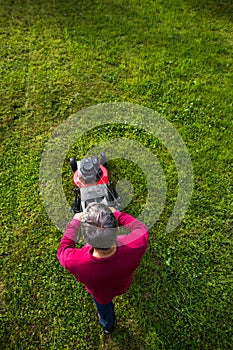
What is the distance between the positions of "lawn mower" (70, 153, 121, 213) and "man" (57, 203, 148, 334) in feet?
3.29

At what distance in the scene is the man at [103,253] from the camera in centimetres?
272

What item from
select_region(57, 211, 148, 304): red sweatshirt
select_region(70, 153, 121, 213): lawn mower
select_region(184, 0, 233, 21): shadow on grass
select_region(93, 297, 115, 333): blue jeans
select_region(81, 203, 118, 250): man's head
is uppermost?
select_region(184, 0, 233, 21): shadow on grass

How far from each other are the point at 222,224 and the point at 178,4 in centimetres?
458

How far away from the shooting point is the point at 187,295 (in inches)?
159

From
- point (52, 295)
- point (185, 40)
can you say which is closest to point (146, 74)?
point (185, 40)

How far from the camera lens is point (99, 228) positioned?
272 cm

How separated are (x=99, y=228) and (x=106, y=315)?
1.34 m

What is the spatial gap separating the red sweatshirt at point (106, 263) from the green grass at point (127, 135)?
1061mm

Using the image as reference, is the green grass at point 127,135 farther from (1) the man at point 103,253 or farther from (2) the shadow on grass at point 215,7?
(1) the man at point 103,253

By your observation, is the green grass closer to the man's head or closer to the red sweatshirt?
the red sweatshirt

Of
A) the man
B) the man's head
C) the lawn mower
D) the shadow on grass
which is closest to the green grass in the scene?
the shadow on grass

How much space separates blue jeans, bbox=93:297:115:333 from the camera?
3510mm

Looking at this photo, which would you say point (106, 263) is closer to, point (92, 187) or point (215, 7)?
point (92, 187)

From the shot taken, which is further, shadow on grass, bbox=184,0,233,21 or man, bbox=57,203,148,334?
shadow on grass, bbox=184,0,233,21
